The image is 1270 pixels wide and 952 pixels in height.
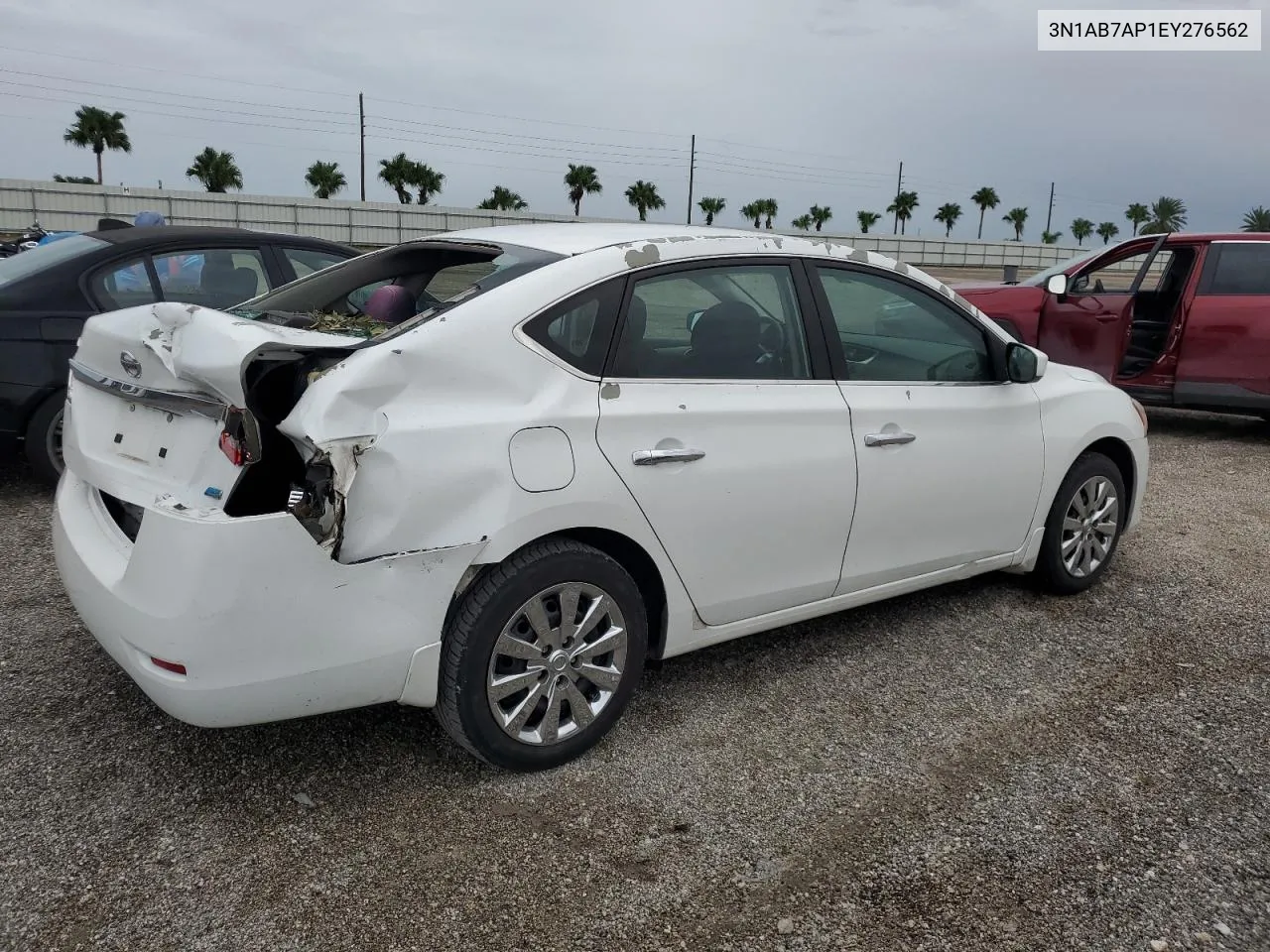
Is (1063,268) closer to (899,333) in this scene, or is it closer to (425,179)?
(899,333)

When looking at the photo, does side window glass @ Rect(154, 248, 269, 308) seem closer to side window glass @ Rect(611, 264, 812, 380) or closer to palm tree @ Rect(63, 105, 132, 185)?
side window glass @ Rect(611, 264, 812, 380)

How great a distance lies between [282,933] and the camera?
2303mm

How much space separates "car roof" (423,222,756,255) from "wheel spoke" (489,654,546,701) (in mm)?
1265

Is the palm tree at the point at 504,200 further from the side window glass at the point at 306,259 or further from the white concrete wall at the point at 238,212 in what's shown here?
the side window glass at the point at 306,259

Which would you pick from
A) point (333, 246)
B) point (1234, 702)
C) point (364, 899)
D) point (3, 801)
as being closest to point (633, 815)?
point (364, 899)

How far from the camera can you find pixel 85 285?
544 cm

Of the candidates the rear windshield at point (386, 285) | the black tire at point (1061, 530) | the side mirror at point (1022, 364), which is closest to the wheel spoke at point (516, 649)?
the rear windshield at point (386, 285)

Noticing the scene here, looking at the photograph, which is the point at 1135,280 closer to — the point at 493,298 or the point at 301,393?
the point at 493,298

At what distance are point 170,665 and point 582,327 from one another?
1428mm

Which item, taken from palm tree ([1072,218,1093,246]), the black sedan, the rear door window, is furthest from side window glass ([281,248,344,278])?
palm tree ([1072,218,1093,246])

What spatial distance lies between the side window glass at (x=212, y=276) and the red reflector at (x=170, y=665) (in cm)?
364

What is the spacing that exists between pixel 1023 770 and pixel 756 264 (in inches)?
73.2

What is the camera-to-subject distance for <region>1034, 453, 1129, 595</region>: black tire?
440 centimetres

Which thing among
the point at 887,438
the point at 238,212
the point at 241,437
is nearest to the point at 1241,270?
the point at 887,438
